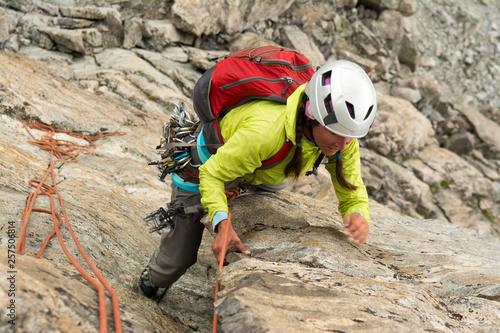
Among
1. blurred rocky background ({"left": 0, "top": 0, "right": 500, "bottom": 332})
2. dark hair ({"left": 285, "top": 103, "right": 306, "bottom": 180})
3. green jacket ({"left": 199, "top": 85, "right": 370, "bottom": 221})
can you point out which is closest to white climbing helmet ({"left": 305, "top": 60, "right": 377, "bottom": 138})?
dark hair ({"left": 285, "top": 103, "right": 306, "bottom": 180})

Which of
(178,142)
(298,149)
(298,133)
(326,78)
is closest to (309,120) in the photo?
(298,133)

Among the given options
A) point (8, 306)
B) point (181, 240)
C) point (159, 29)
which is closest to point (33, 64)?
point (159, 29)

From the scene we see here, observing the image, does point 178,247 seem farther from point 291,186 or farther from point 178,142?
point 291,186

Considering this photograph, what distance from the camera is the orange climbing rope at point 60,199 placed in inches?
126

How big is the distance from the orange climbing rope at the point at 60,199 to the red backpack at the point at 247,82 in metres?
2.04

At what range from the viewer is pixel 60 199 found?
5688 millimetres

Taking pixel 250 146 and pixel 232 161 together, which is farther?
pixel 232 161

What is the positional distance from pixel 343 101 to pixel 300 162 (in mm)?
843

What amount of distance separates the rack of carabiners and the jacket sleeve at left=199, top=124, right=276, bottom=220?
1071 mm

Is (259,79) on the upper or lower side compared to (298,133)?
upper

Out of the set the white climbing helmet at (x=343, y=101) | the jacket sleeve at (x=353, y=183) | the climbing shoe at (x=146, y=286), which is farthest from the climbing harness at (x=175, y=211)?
the white climbing helmet at (x=343, y=101)

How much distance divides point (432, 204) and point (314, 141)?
15309mm

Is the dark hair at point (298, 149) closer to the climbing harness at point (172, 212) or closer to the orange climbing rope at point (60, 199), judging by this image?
the climbing harness at point (172, 212)

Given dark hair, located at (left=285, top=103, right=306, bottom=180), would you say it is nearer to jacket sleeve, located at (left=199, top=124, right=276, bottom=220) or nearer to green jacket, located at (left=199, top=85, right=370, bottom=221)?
green jacket, located at (left=199, top=85, right=370, bottom=221)
